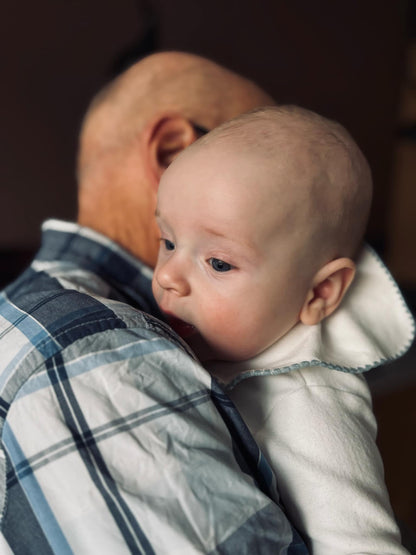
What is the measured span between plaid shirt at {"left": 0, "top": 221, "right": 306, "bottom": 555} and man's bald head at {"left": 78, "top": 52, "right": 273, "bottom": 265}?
1.22 feet

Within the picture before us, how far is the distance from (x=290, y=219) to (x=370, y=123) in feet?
10.5

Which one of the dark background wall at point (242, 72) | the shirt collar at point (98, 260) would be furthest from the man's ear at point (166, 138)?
the dark background wall at point (242, 72)

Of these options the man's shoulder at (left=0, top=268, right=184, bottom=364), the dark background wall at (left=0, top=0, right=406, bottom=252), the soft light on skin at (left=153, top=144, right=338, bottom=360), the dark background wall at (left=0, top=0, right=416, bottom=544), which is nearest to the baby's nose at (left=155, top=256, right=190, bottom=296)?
the soft light on skin at (left=153, top=144, right=338, bottom=360)

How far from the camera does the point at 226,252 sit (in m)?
0.79

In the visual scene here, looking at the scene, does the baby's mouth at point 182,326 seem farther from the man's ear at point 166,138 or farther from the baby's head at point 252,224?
the man's ear at point 166,138

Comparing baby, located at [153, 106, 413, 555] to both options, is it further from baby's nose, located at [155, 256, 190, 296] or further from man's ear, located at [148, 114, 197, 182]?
man's ear, located at [148, 114, 197, 182]

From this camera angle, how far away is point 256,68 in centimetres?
333

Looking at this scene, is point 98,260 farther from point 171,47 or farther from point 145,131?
point 171,47

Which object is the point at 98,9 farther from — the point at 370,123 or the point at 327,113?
the point at 370,123

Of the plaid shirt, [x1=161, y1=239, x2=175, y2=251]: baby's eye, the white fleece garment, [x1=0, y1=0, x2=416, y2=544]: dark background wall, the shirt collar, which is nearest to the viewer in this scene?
the plaid shirt

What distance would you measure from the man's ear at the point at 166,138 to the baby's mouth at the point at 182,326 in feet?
0.83

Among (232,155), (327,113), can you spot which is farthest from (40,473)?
(327,113)

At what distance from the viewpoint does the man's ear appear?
99cm

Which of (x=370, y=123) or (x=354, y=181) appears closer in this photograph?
(x=354, y=181)
